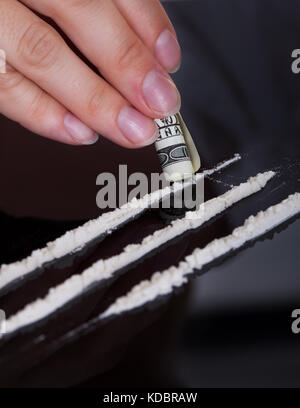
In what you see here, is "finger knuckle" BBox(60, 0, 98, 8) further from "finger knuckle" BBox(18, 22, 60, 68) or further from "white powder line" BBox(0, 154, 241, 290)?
"white powder line" BBox(0, 154, 241, 290)

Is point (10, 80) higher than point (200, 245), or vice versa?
point (10, 80)

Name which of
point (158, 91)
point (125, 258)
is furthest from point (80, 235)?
point (158, 91)

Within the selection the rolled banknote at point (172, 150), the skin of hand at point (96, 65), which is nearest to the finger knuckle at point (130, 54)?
the skin of hand at point (96, 65)

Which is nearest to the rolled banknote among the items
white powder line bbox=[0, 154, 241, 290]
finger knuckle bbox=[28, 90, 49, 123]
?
white powder line bbox=[0, 154, 241, 290]

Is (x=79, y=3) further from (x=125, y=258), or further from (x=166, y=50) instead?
(x=125, y=258)

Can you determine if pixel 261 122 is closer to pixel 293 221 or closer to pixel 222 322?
pixel 293 221

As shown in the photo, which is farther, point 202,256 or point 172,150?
point 172,150

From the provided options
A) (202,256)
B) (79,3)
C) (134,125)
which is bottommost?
(202,256)
